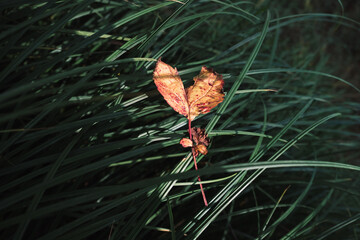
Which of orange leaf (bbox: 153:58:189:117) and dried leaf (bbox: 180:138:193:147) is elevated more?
orange leaf (bbox: 153:58:189:117)

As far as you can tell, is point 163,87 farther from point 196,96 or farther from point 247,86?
point 247,86

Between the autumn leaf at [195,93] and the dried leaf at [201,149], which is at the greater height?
the autumn leaf at [195,93]

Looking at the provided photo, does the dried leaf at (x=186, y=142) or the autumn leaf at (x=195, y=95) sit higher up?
the autumn leaf at (x=195, y=95)

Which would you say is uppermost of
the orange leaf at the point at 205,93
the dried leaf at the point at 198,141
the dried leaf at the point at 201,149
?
the orange leaf at the point at 205,93

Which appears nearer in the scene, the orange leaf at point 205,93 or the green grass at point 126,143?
the green grass at point 126,143

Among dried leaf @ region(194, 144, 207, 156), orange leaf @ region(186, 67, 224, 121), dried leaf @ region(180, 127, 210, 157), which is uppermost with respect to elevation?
orange leaf @ region(186, 67, 224, 121)

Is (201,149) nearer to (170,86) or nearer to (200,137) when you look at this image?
(200,137)
